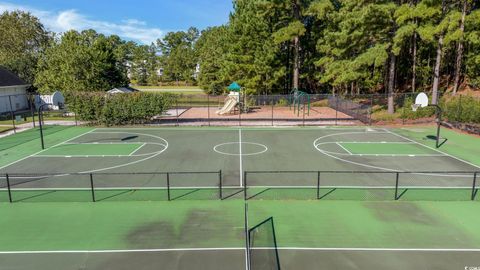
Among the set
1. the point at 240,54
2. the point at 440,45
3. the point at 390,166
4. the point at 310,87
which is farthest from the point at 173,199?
the point at 310,87

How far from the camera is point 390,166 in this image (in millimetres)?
18328

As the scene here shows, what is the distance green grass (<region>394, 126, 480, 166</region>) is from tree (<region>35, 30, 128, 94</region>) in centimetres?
3545

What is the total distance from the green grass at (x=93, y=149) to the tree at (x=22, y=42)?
136 feet

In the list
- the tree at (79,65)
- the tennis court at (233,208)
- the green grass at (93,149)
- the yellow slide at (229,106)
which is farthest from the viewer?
the tree at (79,65)

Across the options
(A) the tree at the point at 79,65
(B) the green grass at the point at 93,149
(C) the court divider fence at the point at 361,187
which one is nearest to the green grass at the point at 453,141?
(C) the court divider fence at the point at 361,187

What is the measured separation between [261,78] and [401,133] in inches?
840

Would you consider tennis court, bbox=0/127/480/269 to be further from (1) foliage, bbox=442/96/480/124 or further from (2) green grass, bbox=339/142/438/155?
(1) foliage, bbox=442/96/480/124

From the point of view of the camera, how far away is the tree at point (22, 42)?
56469 mm

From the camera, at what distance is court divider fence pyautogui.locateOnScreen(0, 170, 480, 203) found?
544 inches

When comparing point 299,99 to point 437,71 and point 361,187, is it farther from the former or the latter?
point 361,187

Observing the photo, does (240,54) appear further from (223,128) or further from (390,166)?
(390,166)

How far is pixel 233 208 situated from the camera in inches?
508

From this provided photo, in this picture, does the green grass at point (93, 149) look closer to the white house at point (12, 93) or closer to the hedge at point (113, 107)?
the hedge at point (113, 107)

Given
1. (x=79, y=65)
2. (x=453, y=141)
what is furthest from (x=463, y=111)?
(x=79, y=65)
